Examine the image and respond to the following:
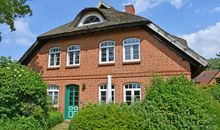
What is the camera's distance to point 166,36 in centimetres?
1554

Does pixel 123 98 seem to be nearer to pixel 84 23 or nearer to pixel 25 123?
pixel 84 23

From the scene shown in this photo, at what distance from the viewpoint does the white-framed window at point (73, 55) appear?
19.3 meters

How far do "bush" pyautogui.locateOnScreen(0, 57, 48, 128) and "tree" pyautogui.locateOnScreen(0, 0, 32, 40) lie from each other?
8.01m

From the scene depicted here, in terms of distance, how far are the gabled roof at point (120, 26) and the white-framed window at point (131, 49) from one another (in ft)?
3.56

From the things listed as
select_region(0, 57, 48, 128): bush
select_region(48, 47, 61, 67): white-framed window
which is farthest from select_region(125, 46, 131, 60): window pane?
select_region(0, 57, 48, 128): bush

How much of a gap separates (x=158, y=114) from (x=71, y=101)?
11366 millimetres

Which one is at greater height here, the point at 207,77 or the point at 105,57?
the point at 207,77

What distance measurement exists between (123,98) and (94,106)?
7.69 m

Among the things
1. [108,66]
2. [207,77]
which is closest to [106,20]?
[108,66]

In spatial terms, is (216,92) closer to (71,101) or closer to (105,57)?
(105,57)

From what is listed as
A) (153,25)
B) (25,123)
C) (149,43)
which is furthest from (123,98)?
(25,123)

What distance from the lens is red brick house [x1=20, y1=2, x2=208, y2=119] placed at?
15.9 m

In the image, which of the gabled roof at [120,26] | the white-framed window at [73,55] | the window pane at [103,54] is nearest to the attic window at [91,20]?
the gabled roof at [120,26]

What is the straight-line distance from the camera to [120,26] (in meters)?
17.3
